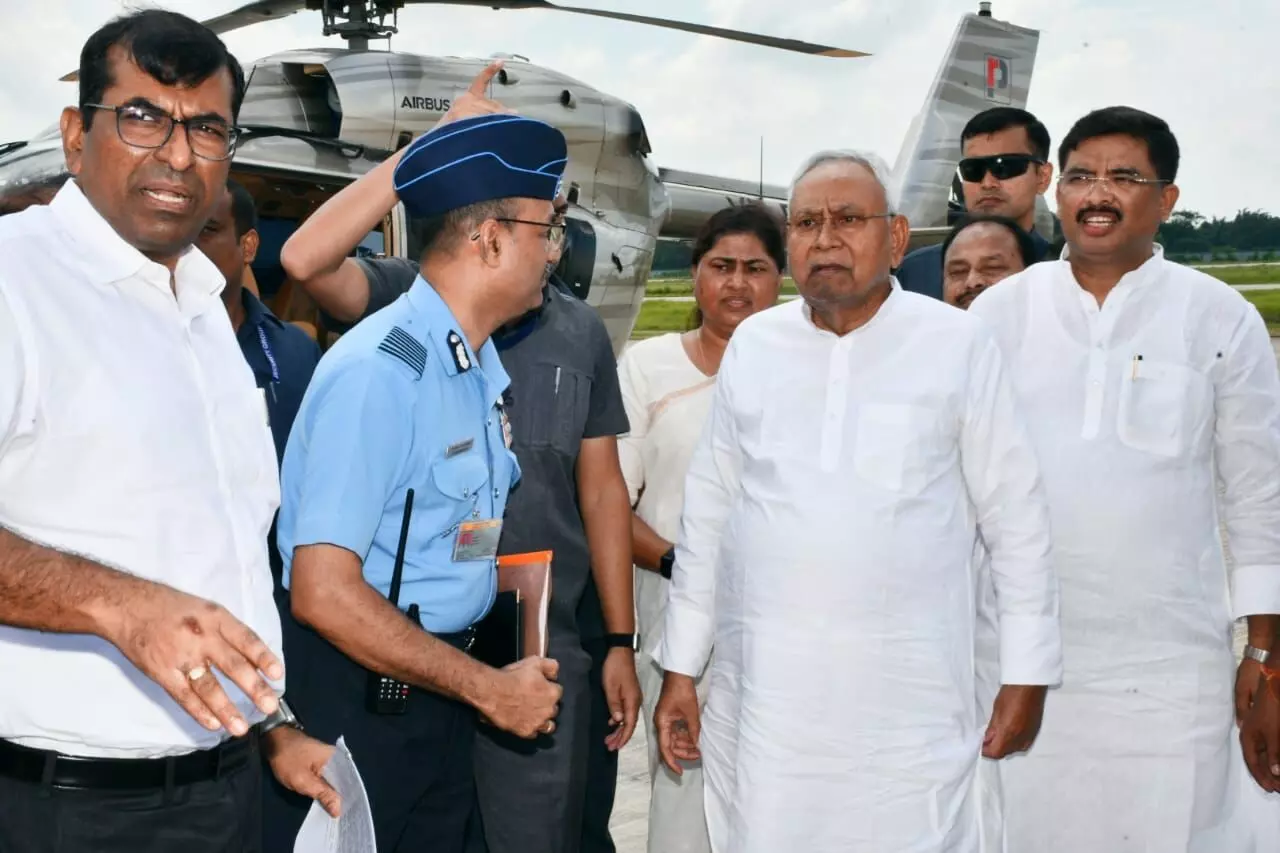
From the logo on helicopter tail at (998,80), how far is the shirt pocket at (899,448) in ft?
40.1

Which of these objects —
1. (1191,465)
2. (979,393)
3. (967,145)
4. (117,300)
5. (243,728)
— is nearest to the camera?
(243,728)

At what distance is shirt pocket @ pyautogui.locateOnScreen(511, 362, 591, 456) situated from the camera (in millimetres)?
2496

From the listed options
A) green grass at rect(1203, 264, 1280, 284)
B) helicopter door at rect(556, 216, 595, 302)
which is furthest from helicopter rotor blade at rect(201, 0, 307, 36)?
green grass at rect(1203, 264, 1280, 284)

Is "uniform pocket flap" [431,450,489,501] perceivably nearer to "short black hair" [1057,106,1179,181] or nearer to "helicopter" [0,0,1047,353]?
"short black hair" [1057,106,1179,181]

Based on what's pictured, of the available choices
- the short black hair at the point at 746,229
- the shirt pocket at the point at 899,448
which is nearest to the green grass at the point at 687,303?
the short black hair at the point at 746,229

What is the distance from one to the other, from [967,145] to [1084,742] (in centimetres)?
233

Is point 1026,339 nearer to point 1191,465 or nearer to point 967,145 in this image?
point 1191,465

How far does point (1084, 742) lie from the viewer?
262 cm

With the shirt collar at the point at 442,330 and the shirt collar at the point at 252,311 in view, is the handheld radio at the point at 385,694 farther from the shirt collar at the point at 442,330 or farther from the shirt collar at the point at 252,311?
the shirt collar at the point at 252,311

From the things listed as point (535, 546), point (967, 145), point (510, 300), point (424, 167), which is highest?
point (967, 145)

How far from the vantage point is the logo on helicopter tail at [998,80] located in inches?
536

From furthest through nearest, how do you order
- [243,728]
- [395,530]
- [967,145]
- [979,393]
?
[967,145], [979,393], [395,530], [243,728]

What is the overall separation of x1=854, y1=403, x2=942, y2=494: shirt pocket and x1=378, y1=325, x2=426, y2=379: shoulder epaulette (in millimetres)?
845

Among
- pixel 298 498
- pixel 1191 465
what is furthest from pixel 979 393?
pixel 298 498
